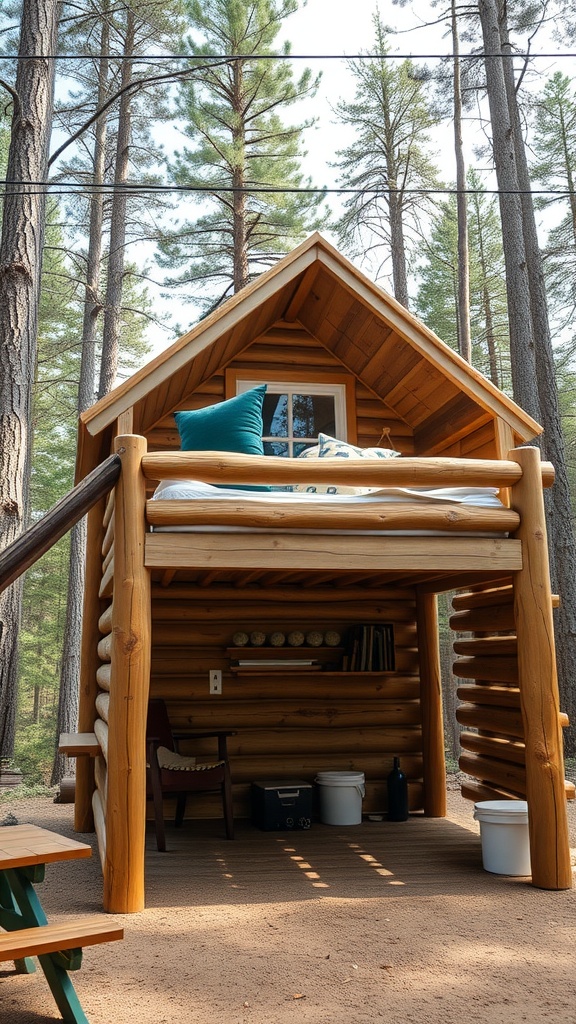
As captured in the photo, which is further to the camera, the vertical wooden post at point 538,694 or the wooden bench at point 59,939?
the vertical wooden post at point 538,694

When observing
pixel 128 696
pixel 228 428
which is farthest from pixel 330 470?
pixel 128 696

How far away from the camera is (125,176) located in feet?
48.1

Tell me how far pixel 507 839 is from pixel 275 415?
3.97 meters

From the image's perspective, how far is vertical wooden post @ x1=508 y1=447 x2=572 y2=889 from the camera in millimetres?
4730

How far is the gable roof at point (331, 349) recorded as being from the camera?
586cm

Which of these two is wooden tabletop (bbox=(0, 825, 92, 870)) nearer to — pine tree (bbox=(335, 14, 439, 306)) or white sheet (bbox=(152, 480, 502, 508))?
white sheet (bbox=(152, 480, 502, 508))

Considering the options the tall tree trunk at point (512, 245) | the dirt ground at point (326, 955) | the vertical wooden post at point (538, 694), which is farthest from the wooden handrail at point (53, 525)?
the tall tree trunk at point (512, 245)

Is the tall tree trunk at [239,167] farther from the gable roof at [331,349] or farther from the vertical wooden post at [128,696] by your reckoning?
the vertical wooden post at [128,696]

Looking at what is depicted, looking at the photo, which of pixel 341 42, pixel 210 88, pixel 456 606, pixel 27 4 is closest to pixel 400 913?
pixel 456 606

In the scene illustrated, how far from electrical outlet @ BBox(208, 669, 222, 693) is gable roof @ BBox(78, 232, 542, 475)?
7.47 feet

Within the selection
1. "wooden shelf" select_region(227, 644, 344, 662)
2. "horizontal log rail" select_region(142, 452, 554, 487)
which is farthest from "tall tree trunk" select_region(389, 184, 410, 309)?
"horizontal log rail" select_region(142, 452, 554, 487)

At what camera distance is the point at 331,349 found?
25.0 feet

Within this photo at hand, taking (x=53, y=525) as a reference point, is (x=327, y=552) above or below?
below

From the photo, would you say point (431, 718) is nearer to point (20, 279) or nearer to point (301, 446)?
point (301, 446)
